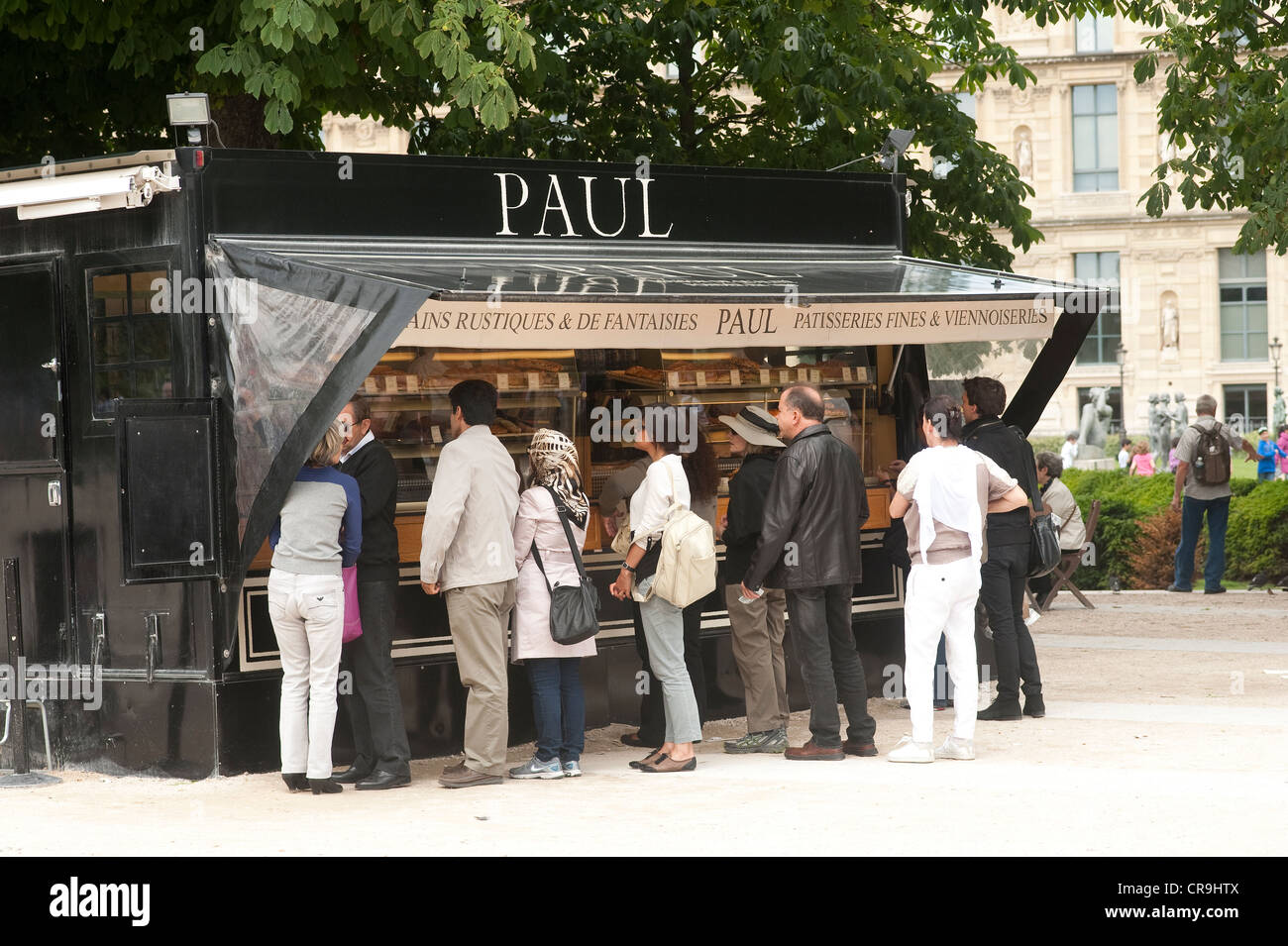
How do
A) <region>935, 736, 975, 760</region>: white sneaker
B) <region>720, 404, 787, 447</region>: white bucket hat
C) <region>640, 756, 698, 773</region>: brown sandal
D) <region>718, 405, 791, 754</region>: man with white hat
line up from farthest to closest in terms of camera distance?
<region>720, 404, 787, 447</region>: white bucket hat, <region>718, 405, 791, 754</region>: man with white hat, <region>935, 736, 975, 760</region>: white sneaker, <region>640, 756, 698, 773</region>: brown sandal

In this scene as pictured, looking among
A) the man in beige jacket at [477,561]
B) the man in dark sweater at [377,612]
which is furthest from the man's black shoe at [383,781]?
the man in beige jacket at [477,561]

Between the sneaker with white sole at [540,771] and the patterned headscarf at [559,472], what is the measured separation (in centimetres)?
121

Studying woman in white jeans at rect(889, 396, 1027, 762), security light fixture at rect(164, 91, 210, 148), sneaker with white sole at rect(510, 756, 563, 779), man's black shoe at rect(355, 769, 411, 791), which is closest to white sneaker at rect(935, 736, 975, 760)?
woman in white jeans at rect(889, 396, 1027, 762)

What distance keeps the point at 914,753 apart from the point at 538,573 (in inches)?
85.0

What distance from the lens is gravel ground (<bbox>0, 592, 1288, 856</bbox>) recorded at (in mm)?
6730

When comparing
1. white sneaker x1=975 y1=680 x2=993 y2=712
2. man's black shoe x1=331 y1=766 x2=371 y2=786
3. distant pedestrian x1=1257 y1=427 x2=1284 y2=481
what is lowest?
white sneaker x1=975 y1=680 x2=993 y2=712

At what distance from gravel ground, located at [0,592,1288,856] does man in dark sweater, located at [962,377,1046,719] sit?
20cm

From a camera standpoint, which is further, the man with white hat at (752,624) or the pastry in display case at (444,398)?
the pastry in display case at (444,398)

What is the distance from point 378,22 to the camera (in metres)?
9.86

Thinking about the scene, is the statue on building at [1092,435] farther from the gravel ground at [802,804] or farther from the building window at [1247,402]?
the gravel ground at [802,804]

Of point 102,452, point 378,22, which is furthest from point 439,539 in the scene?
point 378,22

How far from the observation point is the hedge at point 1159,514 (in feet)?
57.8

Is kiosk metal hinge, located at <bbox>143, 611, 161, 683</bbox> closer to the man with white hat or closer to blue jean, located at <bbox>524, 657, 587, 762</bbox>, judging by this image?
blue jean, located at <bbox>524, 657, 587, 762</bbox>

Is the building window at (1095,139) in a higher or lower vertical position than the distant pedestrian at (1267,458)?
higher
